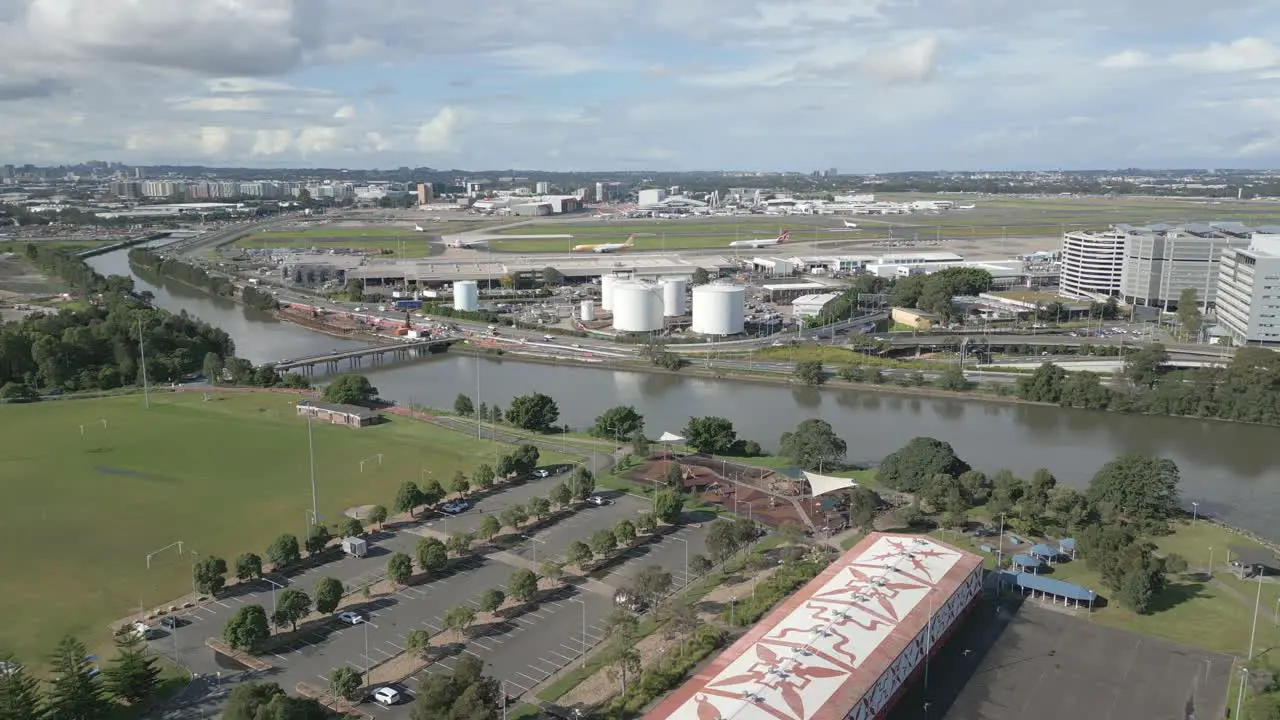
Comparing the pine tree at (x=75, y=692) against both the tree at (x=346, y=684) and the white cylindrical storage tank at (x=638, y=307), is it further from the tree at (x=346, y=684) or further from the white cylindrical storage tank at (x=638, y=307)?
the white cylindrical storage tank at (x=638, y=307)

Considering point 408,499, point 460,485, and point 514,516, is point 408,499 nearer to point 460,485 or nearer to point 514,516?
point 460,485

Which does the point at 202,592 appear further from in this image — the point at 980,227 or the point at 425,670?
the point at 980,227

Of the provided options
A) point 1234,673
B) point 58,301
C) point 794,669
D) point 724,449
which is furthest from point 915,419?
point 58,301

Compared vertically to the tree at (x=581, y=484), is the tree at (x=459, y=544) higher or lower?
lower

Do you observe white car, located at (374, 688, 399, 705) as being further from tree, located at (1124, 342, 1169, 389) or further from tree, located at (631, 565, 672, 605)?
tree, located at (1124, 342, 1169, 389)

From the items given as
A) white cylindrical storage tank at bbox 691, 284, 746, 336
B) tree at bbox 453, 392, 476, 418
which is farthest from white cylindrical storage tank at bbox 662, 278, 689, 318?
tree at bbox 453, 392, 476, 418

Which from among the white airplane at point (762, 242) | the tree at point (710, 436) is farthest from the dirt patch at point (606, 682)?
the white airplane at point (762, 242)
